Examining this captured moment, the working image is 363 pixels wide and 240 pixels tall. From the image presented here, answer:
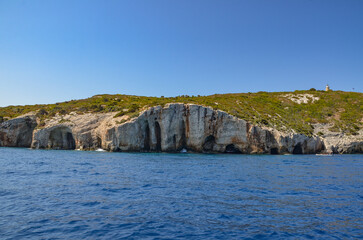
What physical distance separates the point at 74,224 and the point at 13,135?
2767 inches

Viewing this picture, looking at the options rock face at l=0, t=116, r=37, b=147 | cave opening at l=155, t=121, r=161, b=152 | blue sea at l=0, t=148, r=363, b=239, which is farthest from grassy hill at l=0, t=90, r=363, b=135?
blue sea at l=0, t=148, r=363, b=239

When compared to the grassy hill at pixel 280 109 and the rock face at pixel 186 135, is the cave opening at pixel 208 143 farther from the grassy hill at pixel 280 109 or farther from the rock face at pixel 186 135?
the grassy hill at pixel 280 109

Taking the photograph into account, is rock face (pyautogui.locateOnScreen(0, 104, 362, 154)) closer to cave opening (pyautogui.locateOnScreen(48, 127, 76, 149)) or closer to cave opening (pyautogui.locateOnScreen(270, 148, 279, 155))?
cave opening (pyautogui.locateOnScreen(270, 148, 279, 155))

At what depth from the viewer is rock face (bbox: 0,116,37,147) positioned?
2667 inches

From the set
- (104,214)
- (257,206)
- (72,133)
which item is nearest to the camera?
(104,214)

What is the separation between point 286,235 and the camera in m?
9.77

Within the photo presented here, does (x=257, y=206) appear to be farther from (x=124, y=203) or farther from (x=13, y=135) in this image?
(x=13, y=135)

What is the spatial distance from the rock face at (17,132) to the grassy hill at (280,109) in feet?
11.3

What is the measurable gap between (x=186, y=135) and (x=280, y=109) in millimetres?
34851

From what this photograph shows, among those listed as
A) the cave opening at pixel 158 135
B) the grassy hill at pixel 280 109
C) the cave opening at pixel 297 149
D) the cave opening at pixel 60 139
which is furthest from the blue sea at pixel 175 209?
the cave opening at pixel 60 139

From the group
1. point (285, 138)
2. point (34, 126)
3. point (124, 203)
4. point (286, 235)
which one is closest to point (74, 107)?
point (34, 126)

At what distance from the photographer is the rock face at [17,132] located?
6775 cm

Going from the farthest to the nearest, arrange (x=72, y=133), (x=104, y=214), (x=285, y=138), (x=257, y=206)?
(x=72, y=133) < (x=285, y=138) < (x=257, y=206) < (x=104, y=214)

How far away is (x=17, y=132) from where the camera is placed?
68.7 meters
